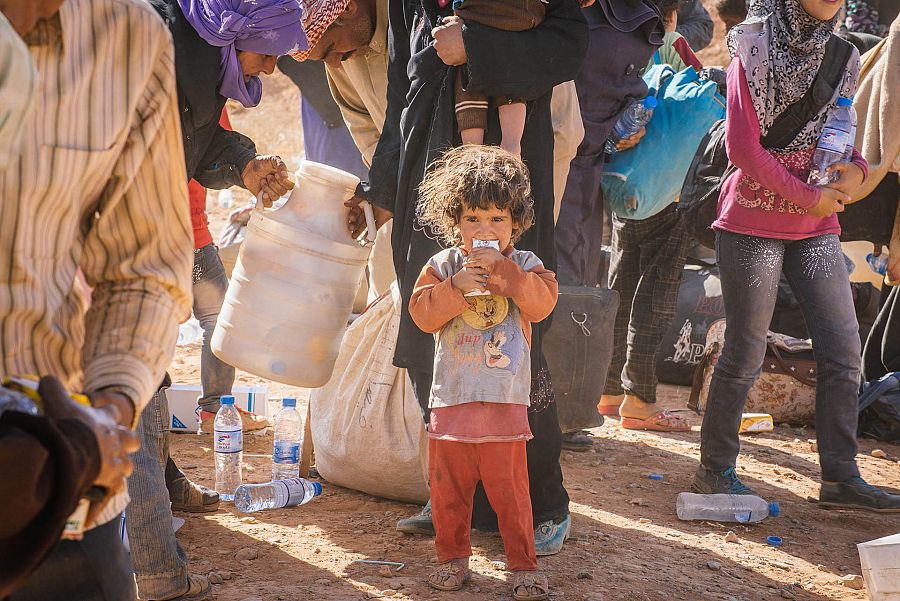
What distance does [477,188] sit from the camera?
317 centimetres

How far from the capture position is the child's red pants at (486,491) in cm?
326

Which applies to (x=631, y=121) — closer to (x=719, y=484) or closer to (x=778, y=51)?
(x=778, y=51)

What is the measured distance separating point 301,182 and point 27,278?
242cm

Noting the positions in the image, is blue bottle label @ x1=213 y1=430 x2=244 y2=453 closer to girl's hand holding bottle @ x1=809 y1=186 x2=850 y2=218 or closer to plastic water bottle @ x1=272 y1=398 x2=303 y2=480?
plastic water bottle @ x1=272 y1=398 x2=303 y2=480

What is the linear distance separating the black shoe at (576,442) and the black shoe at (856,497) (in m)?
1.24

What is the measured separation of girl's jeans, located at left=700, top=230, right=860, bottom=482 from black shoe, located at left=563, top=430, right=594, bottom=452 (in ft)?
2.95

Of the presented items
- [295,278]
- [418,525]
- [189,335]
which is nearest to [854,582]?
[418,525]

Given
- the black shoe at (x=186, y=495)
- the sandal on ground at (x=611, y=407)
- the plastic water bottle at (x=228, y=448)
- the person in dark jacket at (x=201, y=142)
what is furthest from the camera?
the sandal on ground at (x=611, y=407)

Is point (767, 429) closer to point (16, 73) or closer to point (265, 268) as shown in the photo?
point (265, 268)

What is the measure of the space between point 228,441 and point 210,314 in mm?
1142

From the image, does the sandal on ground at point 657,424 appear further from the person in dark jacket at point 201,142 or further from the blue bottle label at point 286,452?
the person in dark jacket at point 201,142

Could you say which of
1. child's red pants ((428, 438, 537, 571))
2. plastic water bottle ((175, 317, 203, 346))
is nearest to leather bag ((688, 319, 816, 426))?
child's red pants ((428, 438, 537, 571))

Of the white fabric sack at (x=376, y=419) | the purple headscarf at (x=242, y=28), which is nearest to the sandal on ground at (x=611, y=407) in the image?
the white fabric sack at (x=376, y=419)

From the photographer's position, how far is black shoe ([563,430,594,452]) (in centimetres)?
527
